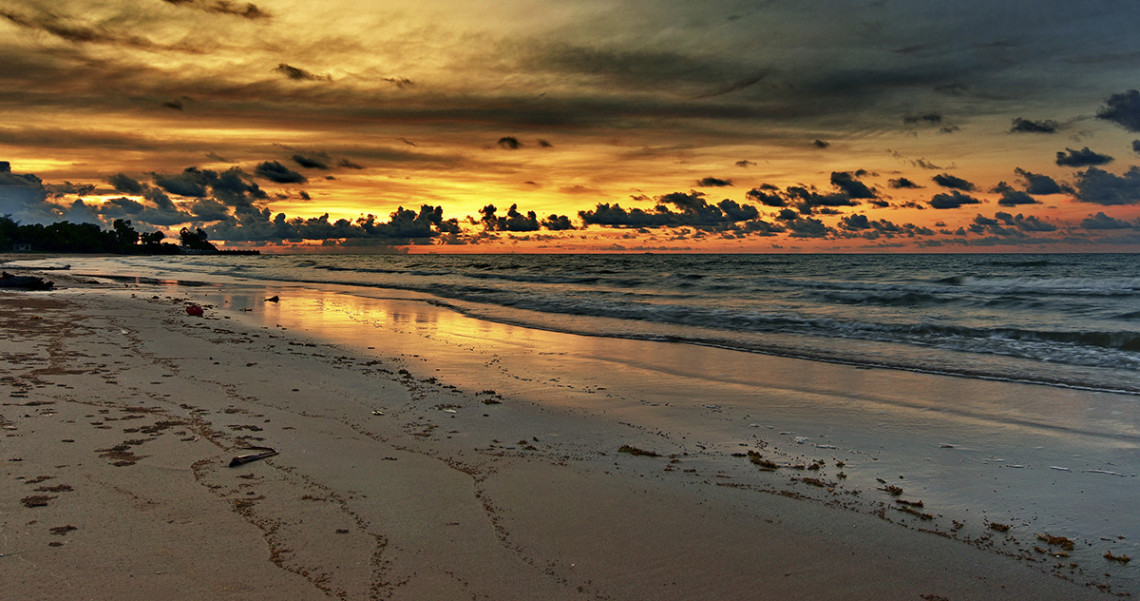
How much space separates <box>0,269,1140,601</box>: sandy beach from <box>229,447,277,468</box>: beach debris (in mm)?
94

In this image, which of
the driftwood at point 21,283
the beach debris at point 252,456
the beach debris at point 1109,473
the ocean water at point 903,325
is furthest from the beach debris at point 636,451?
the driftwood at point 21,283

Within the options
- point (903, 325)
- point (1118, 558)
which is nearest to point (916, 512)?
point (1118, 558)

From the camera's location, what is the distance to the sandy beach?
3.44m

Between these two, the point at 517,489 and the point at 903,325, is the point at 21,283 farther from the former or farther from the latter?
the point at 903,325

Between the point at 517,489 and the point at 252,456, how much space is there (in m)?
2.23

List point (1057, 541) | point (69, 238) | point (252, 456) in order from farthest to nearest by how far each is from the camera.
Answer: point (69, 238)
point (252, 456)
point (1057, 541)

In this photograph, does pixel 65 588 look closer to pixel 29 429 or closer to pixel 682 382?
pixel 29 429

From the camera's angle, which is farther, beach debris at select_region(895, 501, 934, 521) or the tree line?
the tree line

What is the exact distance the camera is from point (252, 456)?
5.09 metres

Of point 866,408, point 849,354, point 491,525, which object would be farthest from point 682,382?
point 491,525

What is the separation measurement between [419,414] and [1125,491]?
6670mm

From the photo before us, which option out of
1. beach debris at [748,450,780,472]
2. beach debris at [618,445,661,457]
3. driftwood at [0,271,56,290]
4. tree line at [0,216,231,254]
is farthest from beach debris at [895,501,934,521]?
tree line at [0,216,231,254]

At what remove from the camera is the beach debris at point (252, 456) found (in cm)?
490

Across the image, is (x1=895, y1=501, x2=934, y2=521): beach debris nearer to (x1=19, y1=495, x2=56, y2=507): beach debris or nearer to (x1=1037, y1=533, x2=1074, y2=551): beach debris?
(x1=1037, y1=533, x2=1074, y2=551): beach debris
